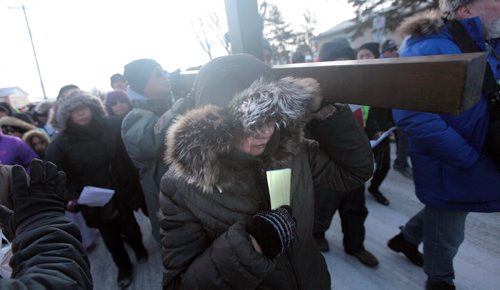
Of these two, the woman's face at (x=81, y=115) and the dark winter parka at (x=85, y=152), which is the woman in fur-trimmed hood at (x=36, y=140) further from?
the woman's face at (x=81, y=115)

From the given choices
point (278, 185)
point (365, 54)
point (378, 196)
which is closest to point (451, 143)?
point (278, 185)

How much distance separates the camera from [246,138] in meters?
1.20

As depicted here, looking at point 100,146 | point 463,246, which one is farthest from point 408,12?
point 100,146

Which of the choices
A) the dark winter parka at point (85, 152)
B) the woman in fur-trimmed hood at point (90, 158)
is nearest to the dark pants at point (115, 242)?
the woman in fur-trimmed hood at point (90, 158)

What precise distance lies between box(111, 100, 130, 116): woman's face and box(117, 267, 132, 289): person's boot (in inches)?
65.0

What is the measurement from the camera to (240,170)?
124 cm

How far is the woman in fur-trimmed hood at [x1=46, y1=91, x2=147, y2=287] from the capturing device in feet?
8.51

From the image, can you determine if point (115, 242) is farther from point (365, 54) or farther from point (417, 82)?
point (365, 54)

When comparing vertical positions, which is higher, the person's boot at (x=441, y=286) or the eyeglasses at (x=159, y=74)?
the eyeglasses at (x=159, y=74)

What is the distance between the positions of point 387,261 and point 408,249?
220 millimetres

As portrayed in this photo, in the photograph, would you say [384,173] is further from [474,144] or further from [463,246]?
[474,144]

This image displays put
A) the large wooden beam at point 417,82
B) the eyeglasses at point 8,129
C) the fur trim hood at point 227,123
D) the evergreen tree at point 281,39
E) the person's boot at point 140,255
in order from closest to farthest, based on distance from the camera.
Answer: the large wooden beam at point 417,82, the fur trim hood at point 227,123, the person's boot at point 140,255, the eyeglasses at point 8,129, the evergreen tree at point 281,39

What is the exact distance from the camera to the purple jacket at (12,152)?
2.63 meters

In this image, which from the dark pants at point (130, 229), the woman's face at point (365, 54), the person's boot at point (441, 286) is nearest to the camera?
the person's boot at point (441, 286)
